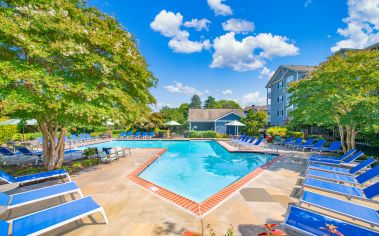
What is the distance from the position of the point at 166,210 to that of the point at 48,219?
2858mm

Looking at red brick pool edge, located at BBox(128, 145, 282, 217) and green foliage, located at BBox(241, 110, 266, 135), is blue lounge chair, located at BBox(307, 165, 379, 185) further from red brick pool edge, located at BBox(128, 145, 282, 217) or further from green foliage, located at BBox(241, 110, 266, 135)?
green foliage, located at BBox(241, 110, 266, 135)

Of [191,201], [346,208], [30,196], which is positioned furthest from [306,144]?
[30,196]

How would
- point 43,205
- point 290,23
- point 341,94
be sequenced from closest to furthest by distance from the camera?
point 43,205, point 341,94, point 290,23

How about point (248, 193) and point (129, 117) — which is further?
point (129, 117)

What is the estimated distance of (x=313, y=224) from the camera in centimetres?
376

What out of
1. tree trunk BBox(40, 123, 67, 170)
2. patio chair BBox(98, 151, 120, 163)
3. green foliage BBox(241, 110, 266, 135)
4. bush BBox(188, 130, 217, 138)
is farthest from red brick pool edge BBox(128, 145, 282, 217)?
bush BBox(188, 130, 217, 138)

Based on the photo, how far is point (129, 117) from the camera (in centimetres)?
927

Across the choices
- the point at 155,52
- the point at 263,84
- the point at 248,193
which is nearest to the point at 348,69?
the point at 248,193

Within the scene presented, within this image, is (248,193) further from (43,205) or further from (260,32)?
(260,32)

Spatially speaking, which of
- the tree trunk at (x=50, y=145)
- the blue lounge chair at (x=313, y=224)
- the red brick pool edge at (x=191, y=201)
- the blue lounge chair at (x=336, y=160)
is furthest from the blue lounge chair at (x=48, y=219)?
the blue lounge chair at (x=336, y=160)

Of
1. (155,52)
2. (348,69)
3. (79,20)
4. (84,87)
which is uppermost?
(155,52)

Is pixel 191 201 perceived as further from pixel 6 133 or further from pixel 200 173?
pixel 6 133

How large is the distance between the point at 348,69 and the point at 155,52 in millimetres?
20809

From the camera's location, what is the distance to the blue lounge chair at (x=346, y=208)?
4.08 meters
